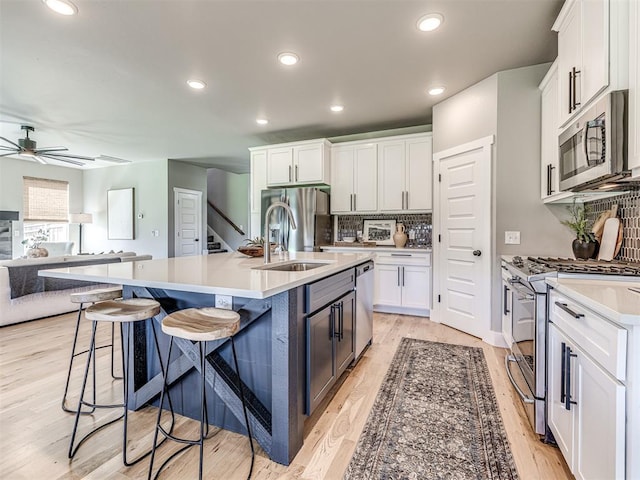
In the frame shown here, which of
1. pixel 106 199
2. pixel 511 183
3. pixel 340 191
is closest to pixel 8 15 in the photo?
pixel 340 191

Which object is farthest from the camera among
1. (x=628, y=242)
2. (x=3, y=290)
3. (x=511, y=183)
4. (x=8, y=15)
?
(x=3, y=290)

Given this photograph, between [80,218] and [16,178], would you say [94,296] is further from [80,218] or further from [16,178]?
[16,178]

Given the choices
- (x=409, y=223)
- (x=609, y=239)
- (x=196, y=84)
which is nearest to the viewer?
(x=609, y=239)

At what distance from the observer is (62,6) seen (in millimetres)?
2137

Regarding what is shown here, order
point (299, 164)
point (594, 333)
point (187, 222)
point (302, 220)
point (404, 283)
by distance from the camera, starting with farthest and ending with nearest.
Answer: point (187, 222) → point (299, 164) → point (302, 220) → point (404, 283) → point (594, 333)

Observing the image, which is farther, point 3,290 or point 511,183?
point 3,290

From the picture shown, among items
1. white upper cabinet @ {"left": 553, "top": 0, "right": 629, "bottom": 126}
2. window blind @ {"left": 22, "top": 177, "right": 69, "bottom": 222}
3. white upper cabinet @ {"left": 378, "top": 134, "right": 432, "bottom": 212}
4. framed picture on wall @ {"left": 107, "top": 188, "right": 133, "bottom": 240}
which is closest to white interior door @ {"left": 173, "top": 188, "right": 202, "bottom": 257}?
framed picture on wall @ {"left": 107, "top": 188, "right": 133, "bottom": 240}

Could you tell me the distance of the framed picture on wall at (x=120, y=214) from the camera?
7109 mm

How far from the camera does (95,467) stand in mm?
1474

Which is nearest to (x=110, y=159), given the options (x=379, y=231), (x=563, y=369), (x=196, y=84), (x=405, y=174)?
(x=196, y=84)

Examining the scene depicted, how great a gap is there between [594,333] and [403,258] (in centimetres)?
297

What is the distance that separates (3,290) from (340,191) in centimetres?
427

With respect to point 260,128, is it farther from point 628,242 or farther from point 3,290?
point 628,242

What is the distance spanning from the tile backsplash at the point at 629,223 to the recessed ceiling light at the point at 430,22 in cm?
176
